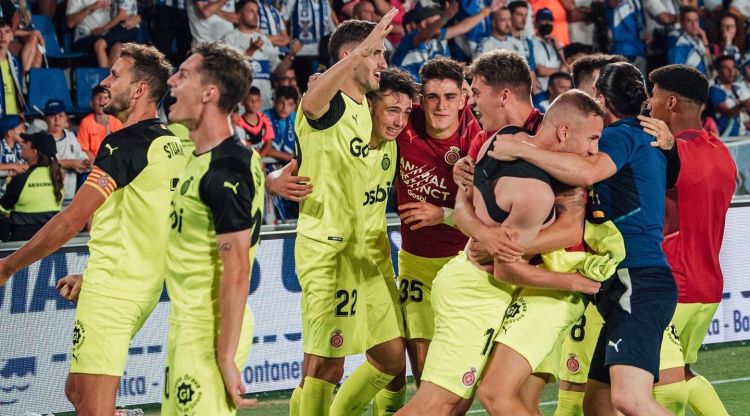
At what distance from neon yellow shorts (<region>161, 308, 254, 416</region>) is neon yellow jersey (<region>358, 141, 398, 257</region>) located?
7.49 ft

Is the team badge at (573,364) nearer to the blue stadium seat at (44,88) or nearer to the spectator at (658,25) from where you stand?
the blue stadium seat at (44,88)

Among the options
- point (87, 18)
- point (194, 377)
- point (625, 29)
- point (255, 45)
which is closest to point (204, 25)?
point (255, 45)

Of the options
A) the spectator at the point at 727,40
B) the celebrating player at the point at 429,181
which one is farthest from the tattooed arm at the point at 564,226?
the spectator at the point at 727,40

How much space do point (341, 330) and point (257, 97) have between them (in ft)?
20.7

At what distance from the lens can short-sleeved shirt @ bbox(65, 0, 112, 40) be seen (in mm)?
13164

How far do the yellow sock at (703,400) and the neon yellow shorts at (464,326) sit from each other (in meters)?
1.82

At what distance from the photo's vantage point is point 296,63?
48.0ft

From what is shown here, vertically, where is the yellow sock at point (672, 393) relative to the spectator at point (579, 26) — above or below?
below

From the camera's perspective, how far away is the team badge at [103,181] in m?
5.60

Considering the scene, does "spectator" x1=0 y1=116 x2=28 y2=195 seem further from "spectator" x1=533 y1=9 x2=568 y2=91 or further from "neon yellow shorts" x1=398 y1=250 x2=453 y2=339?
"spectator" x1=533 y1=9 x2=568 y2=91

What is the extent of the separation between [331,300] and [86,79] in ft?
23.1

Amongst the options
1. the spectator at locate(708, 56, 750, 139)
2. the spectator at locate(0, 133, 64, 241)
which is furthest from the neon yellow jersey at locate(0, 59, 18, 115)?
the spectator at locate(708, 56, 750, 139)

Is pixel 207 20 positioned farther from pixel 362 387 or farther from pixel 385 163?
pixel 362 387

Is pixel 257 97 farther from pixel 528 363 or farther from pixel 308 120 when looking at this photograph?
pixel 528 363
